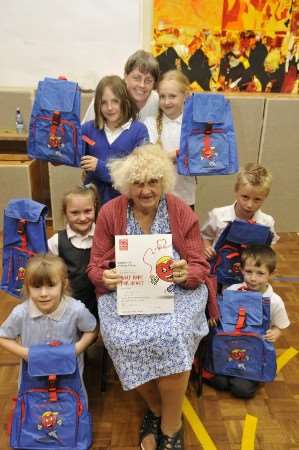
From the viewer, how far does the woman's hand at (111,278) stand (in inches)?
64.6

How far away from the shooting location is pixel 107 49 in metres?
3.87

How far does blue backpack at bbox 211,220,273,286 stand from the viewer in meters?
2.16

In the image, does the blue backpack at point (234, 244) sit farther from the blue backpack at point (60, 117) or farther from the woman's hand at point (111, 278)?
the blue backpack at point (60, 117)

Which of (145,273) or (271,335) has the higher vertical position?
(145,273)

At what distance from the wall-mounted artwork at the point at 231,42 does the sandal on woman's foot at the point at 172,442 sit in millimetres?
3156

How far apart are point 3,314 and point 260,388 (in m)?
1.74

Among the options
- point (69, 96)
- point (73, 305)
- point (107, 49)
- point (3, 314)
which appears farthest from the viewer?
point (107, 49)

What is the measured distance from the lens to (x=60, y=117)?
2.13 m

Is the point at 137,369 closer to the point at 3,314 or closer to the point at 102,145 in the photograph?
the point at 102,145

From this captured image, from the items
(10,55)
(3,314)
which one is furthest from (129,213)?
(10,55)

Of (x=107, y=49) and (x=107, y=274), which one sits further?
(x=107, y=49)

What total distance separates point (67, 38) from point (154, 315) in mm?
3163

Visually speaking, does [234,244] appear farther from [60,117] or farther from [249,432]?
[60,117]

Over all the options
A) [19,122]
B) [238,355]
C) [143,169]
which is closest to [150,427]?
[238,355]
